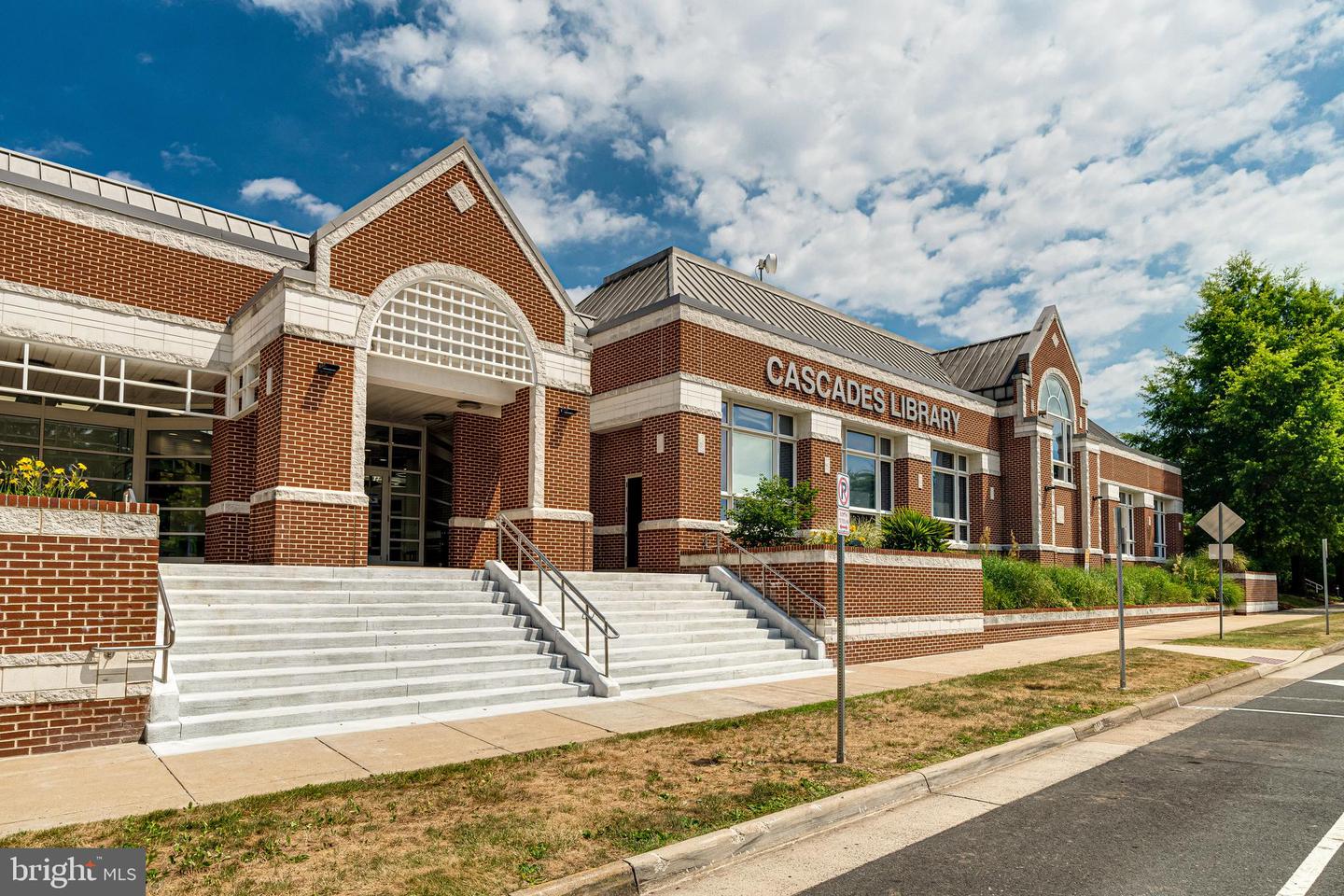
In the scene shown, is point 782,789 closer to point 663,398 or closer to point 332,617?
point 332,617

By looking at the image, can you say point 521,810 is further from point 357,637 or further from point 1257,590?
point 1257,590

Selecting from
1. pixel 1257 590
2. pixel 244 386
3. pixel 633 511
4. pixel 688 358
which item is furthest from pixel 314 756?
pixel 1257 590

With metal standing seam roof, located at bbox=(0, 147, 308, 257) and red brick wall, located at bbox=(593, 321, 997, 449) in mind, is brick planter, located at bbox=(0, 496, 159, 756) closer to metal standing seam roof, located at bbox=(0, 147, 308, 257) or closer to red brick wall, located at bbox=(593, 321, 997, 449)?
metal standing seam roof, located at bbox=(0, 147, 308, 257)

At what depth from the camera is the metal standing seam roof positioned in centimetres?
1513

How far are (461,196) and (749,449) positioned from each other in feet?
28.7

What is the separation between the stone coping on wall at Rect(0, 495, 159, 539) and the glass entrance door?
454 inches

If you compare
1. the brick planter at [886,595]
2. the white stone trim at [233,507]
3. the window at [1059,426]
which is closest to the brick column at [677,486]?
the brick planter at [886,595]

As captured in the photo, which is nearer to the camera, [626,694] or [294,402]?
[626,694]

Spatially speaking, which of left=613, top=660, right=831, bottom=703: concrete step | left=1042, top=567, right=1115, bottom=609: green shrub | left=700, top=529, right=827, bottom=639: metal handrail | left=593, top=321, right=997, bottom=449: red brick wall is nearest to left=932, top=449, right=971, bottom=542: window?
left=1042, top=567, right=1115, bottom=609: green shrub

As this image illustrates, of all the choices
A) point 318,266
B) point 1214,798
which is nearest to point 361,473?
point 318,266

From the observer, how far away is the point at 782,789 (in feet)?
22.3

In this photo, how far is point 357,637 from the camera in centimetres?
1100

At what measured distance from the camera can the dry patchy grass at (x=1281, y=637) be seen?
62.6 feet

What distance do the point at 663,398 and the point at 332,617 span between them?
9473 mm
